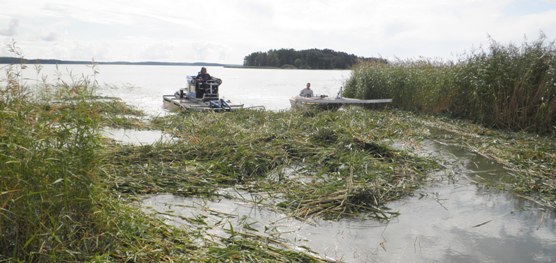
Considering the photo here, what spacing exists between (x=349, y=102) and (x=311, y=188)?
1040 cm

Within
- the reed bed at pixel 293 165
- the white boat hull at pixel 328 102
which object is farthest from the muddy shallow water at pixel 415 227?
the white boat hull at pixel 328 102

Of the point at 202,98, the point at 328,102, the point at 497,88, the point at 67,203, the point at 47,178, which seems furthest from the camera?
the point at 202,98

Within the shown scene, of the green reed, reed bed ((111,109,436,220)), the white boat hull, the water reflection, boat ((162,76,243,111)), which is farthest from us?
boat ((162,76,243,111))

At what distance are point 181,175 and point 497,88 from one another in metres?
10.4

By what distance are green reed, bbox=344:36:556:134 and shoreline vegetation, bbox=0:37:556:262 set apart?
98 centimetres

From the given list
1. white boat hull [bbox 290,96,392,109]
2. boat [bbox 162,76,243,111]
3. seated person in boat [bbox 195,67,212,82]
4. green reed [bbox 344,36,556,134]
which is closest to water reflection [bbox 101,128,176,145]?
boat [bbox 162,76,243,111]

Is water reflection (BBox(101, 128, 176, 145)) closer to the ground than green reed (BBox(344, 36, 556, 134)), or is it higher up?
closer to the ground

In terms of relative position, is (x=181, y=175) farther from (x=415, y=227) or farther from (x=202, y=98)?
(x=202, y=98)

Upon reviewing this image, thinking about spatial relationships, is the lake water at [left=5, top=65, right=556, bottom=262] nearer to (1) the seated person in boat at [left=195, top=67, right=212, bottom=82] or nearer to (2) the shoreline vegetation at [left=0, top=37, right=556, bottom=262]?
(2) the shoreline vegetation at [left=0, top=37, right=556, bottom=262]

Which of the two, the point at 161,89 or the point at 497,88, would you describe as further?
the point at 161,89

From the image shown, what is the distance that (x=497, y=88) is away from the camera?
480 inches

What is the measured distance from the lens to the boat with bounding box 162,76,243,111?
15905mm

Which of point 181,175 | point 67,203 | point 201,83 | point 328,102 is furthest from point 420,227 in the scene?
point 201,83

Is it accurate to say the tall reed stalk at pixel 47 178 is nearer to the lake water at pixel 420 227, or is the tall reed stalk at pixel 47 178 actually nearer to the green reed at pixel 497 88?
the lake water at pixel 420 227
